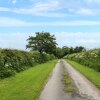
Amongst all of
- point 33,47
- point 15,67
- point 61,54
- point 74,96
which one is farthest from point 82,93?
point 61,54

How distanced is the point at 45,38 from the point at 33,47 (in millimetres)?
3547

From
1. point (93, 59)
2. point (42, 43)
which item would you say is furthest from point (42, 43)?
point (93, 59)

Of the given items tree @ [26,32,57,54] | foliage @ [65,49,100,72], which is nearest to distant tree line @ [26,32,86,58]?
tree @ [26,32,57,54]

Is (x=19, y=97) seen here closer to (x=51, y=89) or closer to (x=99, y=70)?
(x=51, y=89)

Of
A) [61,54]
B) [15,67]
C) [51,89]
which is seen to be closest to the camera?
[51,89]

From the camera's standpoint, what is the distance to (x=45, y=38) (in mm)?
79125

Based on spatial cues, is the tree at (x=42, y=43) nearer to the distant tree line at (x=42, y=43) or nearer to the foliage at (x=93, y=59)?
the distant tree line at (x=42, y=43)

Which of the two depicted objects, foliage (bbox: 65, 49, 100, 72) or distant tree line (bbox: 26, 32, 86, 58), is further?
distant tree line (bbox: 26, 32, 86, 58)

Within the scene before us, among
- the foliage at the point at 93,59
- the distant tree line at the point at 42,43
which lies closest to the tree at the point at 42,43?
the distant tree line at the point at 42,43

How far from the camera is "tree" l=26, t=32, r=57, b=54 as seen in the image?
257 ft

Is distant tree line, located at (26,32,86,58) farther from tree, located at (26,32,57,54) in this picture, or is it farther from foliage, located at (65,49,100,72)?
foliage, located at (65,49,100,72)

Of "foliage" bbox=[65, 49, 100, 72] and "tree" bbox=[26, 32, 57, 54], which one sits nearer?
"foliage" bbox=[65, 49, 100, 72]

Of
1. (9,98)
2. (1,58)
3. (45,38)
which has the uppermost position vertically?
(45,38)

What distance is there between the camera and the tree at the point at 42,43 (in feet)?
257
